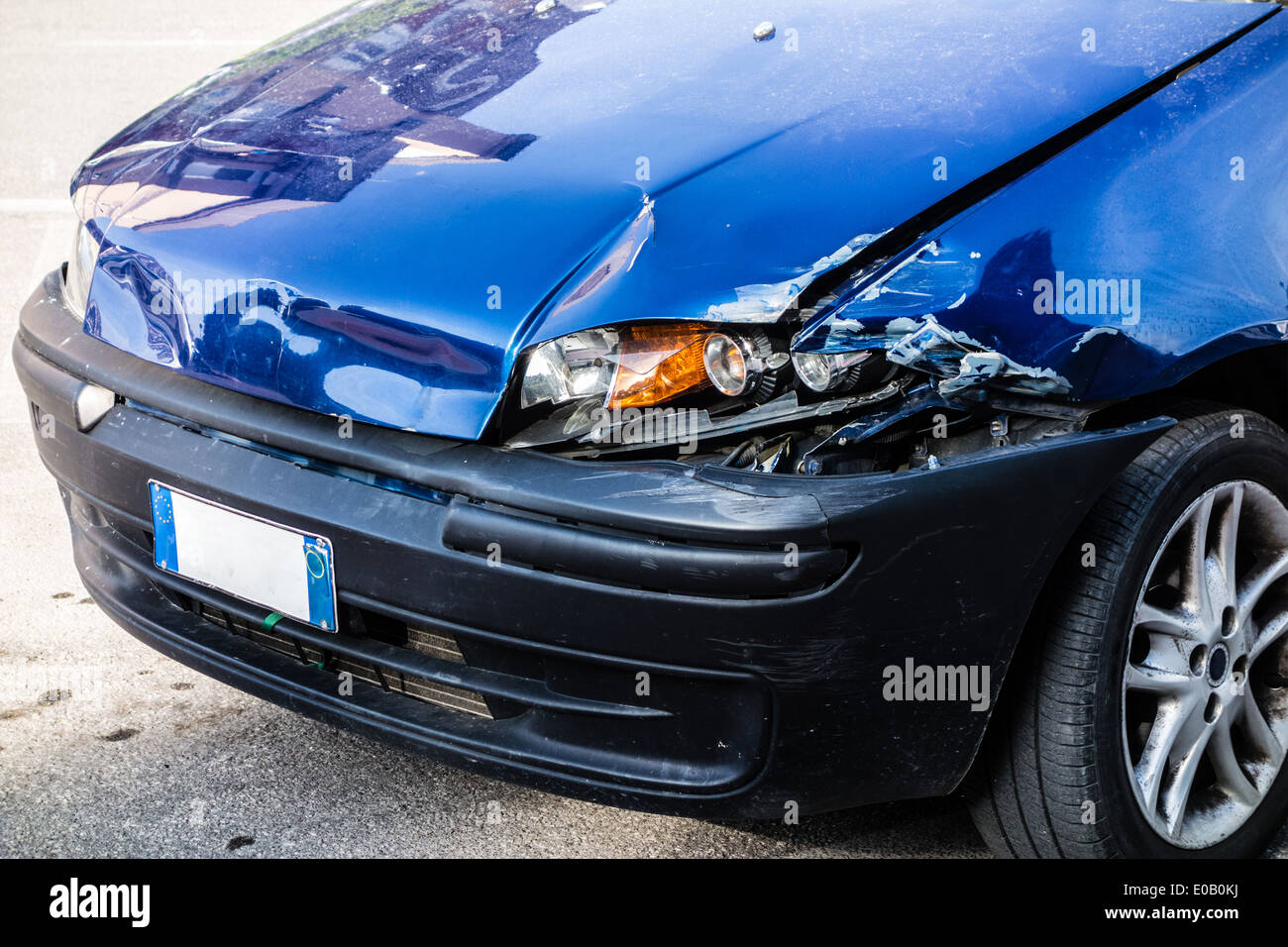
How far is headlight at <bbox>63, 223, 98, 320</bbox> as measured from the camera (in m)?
2.34

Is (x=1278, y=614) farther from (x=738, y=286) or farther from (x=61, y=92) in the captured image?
(x=61, y=92)

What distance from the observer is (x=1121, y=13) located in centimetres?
220

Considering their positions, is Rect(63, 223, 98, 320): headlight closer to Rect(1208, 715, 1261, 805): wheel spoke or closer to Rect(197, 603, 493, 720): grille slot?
Rect(197, 603, 493, 720): grille slot

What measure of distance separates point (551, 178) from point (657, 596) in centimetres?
66

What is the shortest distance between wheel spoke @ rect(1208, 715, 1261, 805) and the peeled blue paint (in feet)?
2.09

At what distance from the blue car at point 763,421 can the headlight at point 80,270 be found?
127 millimetres

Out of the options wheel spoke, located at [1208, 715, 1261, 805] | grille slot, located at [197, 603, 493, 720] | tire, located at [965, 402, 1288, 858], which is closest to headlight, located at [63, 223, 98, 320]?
grille slot, located at [197, 603, 493, 720]

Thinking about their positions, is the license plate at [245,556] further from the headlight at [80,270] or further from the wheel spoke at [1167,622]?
the wheel spoke at [1167,622]

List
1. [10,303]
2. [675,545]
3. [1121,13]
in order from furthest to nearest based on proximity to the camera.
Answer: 1. [10,303]
2. [1121,13]
3. [675,545]

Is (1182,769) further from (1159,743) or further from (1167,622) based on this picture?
(1167,622)

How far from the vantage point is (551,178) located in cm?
196

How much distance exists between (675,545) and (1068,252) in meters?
0.67

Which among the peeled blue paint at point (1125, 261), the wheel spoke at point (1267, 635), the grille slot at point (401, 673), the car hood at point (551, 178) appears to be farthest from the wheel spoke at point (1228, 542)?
the grille slot at point (401, 673)
